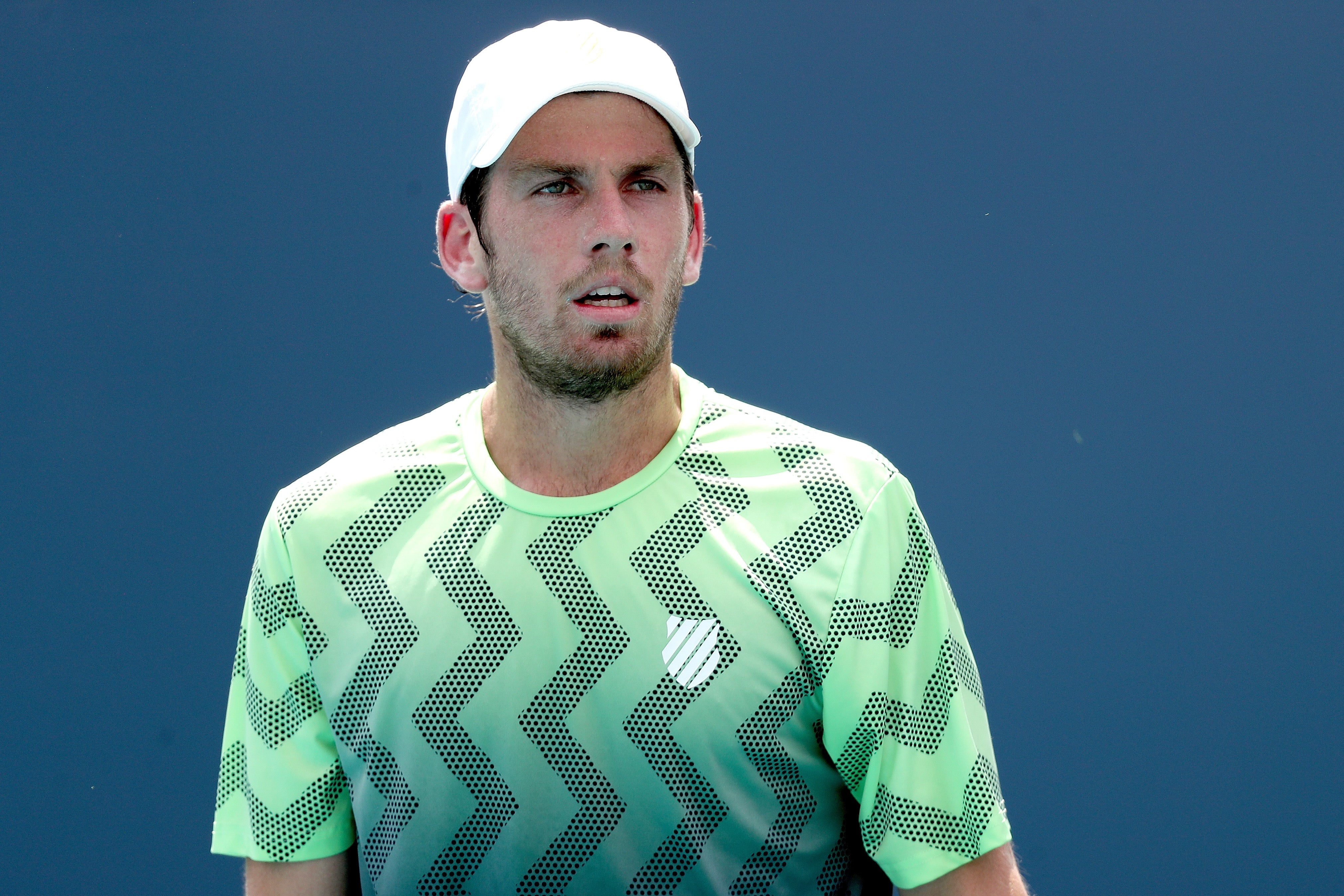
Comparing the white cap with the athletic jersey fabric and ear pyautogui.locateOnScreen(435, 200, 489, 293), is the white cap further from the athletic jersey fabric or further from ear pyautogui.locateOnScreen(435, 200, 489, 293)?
the athletic jersey fabric

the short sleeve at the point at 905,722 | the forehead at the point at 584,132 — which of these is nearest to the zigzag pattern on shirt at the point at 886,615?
the short sleeve at the point at 905,722

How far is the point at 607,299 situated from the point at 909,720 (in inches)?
19.0

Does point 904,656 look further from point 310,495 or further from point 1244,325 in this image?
point 1244,325

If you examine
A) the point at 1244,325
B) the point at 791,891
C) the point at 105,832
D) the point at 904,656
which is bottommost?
the point at 105,832

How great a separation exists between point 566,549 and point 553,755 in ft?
0.64

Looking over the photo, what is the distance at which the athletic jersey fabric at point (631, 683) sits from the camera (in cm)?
111

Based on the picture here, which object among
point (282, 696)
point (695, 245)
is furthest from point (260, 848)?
point (695, 245)

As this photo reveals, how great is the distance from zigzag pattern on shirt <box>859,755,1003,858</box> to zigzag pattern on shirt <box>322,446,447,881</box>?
448 millimetres

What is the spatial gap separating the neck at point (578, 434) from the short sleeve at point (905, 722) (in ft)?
0.76

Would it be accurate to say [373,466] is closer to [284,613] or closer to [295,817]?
[284,613]

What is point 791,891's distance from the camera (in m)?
1.16

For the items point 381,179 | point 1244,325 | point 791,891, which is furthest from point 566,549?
point 1244,325

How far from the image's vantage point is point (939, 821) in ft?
3.58

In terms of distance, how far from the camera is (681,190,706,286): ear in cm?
122
